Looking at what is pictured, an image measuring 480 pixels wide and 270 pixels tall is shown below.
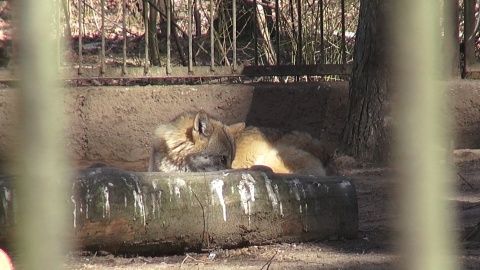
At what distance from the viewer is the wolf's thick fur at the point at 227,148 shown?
22.9ft

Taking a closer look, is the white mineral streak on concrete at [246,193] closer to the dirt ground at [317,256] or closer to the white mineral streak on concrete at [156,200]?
the dirt ground at [317,256]

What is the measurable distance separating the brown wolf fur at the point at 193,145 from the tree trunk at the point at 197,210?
1994 millimetres

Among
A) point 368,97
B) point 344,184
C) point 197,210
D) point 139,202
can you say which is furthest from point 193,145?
point 139,202

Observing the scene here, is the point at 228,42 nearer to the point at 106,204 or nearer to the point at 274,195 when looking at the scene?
the point at 274,195

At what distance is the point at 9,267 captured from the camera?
3.58m

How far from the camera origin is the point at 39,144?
3.76ft

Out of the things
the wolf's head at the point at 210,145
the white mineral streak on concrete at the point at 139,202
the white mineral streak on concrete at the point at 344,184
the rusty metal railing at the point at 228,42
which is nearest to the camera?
the white mineral streak on concrete at the point at 139,202

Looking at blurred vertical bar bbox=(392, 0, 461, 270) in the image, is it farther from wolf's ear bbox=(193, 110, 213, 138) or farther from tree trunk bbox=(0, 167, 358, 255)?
wolf's ear bbox=(193, 110, 213, 138)

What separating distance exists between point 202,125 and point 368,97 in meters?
1.82

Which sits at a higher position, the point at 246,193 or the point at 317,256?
the point at 246,193

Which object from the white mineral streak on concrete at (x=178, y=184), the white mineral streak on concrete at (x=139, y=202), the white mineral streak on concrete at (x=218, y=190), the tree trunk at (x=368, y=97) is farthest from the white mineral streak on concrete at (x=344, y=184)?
the tree trunk at (x=368, y=97)

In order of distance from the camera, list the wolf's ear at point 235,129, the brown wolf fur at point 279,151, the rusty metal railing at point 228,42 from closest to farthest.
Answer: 1. the brown wolf fur at point 279,151
2. the wolf's ear at point 235,129
3. the rusty metal railing at point 228,42

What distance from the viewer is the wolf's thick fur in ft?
22.9

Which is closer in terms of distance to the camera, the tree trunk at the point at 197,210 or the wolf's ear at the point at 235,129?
the tree trunk at the point at 197,210
